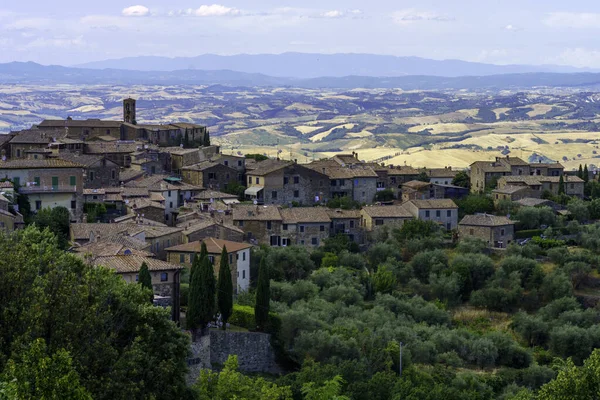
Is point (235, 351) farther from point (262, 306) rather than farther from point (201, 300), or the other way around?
point (262, 306)

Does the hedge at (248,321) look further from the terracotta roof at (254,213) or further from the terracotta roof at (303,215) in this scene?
the terracotta roof at (303,215)

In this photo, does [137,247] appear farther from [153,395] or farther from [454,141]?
[454,141]

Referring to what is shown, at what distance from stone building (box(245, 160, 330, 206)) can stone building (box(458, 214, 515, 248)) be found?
9.52 metres

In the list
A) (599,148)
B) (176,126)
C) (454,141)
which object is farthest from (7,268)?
(454,141)

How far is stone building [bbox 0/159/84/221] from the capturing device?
48938mm

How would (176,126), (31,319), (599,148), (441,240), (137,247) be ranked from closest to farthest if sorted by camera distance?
1. (31,319)
2. (137,247)
3. (441,240)
4. (176,126)
5. (599,148)

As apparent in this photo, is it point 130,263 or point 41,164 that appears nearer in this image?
point 130,263

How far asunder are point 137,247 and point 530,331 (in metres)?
18.1

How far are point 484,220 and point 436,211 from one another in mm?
2979

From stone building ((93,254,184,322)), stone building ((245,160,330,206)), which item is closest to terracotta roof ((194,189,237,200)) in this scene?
stone building ((245,160,330,206))

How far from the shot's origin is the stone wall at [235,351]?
1383 inches

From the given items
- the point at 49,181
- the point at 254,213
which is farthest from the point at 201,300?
the point at 254,213

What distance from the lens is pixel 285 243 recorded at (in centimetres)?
5500

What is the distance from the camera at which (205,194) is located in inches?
2392
